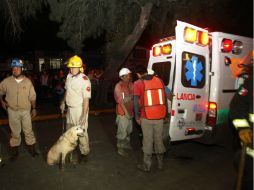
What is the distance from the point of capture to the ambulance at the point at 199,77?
5730 millimetres

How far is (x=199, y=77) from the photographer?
6082mm

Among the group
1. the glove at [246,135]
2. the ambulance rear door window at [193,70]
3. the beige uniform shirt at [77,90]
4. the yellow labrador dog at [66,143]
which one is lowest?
the yellow labrador dog at [66,143]

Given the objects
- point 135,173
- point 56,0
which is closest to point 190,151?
point 135,173

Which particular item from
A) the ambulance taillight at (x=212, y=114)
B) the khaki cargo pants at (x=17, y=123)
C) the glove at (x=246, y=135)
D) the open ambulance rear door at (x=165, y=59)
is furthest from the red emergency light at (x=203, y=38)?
the khaki cargo pants at (x=17, y=123)

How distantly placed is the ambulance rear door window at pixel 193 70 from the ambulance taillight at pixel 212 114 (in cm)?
45

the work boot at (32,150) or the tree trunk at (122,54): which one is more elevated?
the tree trunk at (122,54)

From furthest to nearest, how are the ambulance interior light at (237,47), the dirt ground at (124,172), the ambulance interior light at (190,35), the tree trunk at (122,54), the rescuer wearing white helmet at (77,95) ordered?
the tree trunk at (122,54) → the ambulance interior light at (237,47) → the ambulance interior light at (190,35) → the rescuer wearing white helmet at (77,95) → the dirt ground at (124,172)

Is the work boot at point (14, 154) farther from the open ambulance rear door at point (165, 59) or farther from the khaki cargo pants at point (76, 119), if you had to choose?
the open ambulance rear door at point (165, 59)

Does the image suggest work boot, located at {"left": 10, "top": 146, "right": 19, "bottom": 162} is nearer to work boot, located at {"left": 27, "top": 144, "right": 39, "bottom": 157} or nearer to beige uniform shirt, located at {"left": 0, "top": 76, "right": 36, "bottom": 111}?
work boot, located at {"left": 27, "top": 144, "right": 39, "bottom": 157}

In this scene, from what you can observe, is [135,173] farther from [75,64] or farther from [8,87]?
[8,87]

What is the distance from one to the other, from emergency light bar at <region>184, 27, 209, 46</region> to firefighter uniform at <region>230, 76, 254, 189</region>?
255 cm

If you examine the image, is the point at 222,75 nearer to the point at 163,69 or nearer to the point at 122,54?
the point at 163,69

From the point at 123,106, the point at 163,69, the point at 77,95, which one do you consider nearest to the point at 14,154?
the point at 77,95

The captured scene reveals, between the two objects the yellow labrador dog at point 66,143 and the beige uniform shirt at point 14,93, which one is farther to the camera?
the beige uniform shirt at point 14,93
